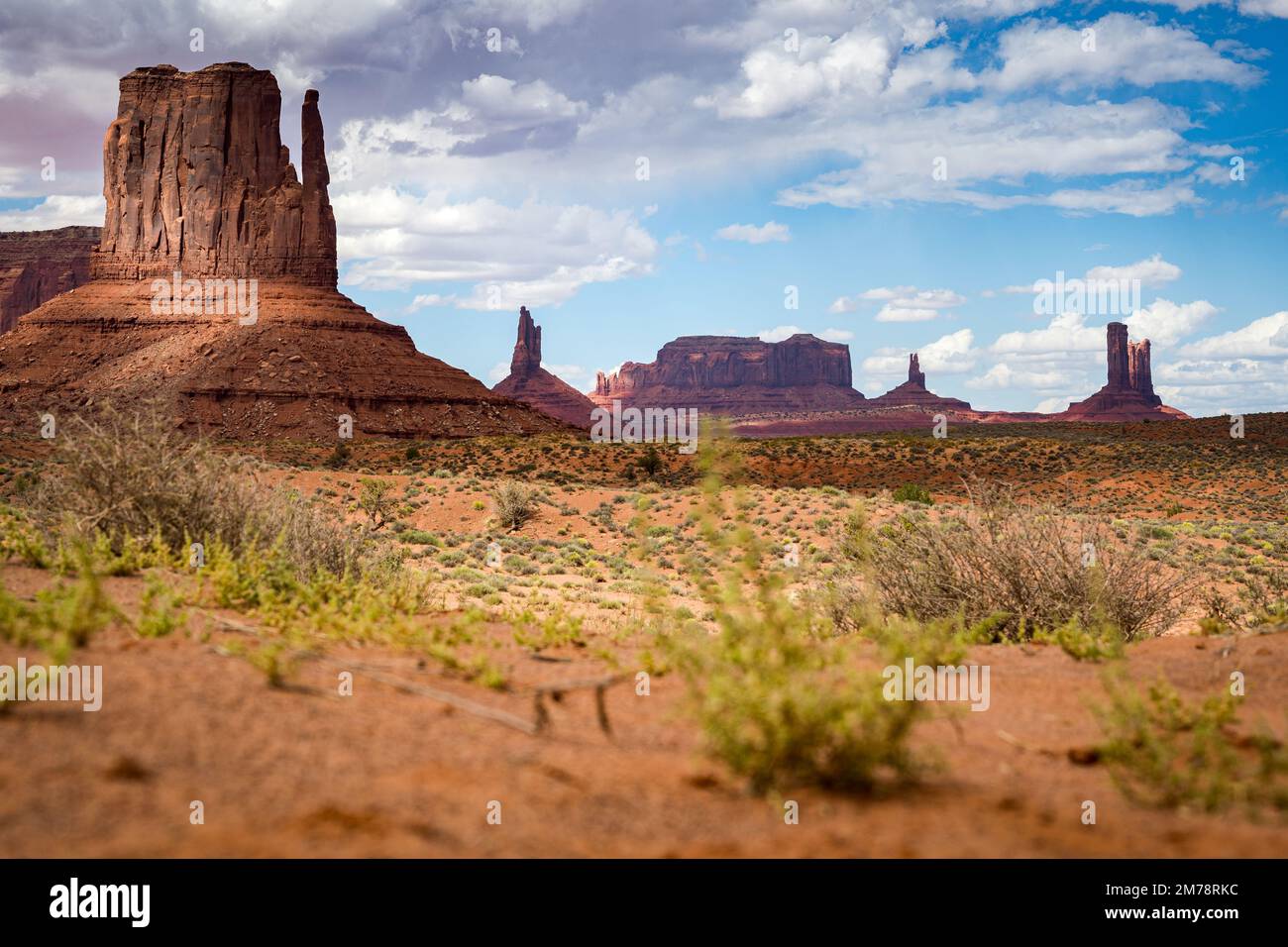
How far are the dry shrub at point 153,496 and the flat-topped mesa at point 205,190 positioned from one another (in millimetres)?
82666

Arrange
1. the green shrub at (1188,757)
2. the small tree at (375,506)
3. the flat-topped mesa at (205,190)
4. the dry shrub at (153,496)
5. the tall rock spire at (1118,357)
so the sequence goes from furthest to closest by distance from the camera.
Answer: the tall rock spire at (1118,357) < the flat-topped mesa at (205,190) < the small tree at (375,506) < the dry shrub at (153,496) < the green shrub at (1188,757)

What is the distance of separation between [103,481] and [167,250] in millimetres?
87638

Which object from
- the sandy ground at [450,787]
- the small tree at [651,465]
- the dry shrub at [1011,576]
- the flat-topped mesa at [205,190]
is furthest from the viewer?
the flat-topped mesa at [205,190]

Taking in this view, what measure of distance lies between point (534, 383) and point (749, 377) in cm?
4605

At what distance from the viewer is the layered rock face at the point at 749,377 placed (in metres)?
177

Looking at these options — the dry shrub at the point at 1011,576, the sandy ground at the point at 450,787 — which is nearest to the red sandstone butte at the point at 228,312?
the dry shrub at the point at 1011,576

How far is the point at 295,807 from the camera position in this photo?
3.53 metres

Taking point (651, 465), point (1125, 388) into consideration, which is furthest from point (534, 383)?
point (651, 465)

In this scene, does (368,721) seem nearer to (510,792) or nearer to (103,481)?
(510,792)

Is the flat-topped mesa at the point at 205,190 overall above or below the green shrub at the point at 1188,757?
above

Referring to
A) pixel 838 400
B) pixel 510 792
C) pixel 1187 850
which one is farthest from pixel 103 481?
pixel 838 400

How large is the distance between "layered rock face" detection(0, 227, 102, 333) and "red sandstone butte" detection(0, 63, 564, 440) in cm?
4434

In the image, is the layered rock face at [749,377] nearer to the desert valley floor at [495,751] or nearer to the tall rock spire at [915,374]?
the tall rock spire at [915,374]

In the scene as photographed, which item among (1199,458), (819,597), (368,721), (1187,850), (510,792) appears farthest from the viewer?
(1199,458)
